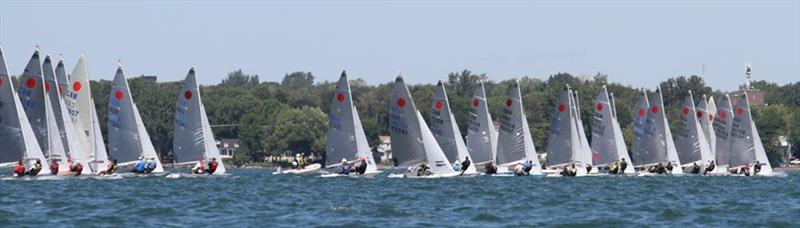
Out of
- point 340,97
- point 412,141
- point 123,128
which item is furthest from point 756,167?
point 123,128

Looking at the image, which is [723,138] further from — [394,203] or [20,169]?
[394,203]

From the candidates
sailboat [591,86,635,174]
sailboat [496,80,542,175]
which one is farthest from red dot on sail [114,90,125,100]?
sailboat [591,86,635,174]

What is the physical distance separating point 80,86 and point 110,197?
22.0 m

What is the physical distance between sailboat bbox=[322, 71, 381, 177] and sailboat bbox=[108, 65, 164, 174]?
23.3ft

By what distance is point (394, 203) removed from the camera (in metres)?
54.3

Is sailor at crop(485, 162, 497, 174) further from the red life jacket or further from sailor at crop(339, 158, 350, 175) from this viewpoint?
the red life jacket

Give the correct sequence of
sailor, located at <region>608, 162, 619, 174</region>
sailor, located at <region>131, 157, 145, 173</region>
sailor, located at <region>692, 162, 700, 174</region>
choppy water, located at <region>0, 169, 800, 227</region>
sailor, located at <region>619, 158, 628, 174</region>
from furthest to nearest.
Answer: sailor, located at <region>692, 162, 700, 174</region> → sailor, located at <region>608, 162, 619, 174</region> → sailor, located at <region>619, 158, 628, 174</region> → sailor, located at <region>131, 157, 145, 173</region> → choppy water, located at <region>0, 169, 800, 227</region>

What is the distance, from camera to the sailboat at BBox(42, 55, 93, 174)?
242 feet

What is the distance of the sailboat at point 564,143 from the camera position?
86.4 meters

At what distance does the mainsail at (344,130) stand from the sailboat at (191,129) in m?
5.13

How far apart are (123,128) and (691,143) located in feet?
91.3

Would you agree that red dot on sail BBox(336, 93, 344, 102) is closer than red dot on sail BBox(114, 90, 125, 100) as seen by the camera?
Yes

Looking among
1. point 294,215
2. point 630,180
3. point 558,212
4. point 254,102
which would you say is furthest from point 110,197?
point 254,102

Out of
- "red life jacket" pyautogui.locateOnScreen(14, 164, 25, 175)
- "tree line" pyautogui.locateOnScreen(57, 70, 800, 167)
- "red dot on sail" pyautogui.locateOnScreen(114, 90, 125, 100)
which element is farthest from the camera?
"tree line" pyautogui.locateOnScreen(57, 70, 800, 167)
